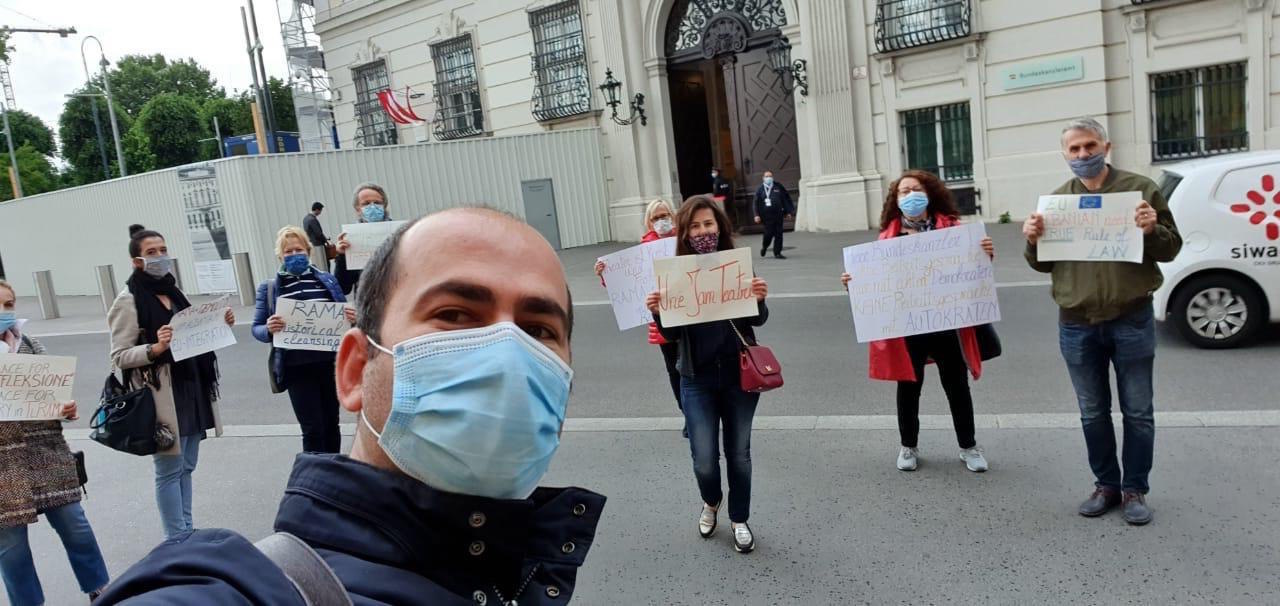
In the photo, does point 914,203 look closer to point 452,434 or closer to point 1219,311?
point 452,434

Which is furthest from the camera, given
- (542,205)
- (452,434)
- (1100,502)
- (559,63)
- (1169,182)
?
(559,63)

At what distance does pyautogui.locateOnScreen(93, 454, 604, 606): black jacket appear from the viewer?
1.08 m

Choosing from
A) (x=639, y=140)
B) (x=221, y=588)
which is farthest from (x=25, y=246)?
(x=221, y=588)

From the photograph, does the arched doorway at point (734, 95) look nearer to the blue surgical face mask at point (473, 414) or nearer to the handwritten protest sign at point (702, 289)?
the handwritten protest sign at point (702, 289)

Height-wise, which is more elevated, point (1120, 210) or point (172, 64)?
point (172, 64)

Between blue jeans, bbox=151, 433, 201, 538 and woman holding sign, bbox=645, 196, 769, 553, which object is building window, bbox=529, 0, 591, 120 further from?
woman holding sign, bbox=645, 196, 769, 553

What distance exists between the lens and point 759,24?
63.8ft

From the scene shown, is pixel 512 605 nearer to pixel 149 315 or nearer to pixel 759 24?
pixel 149 315

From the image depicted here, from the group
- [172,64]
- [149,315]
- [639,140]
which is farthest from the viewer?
[172,64]

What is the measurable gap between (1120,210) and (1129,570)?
1694mm

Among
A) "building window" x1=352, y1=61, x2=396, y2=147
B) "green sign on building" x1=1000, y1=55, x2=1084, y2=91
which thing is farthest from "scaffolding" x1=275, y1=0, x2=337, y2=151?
"green sign on building" x1=1000, y1=55, x2=1084, y2=91

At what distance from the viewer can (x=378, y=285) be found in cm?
166

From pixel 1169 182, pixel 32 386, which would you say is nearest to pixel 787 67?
pixel 1169 182

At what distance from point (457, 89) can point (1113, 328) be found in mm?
22536
